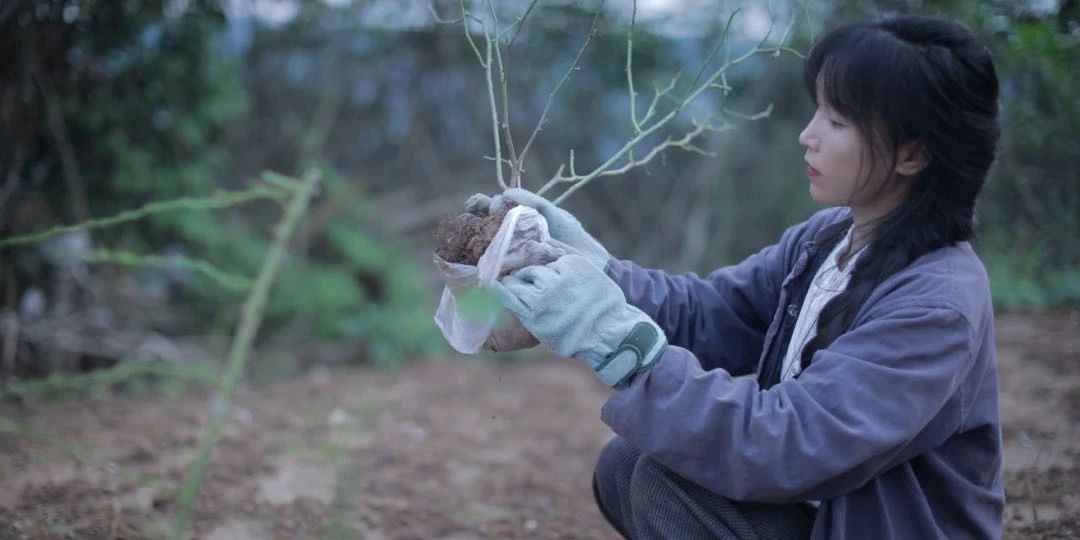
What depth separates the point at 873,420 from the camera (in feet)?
4.57

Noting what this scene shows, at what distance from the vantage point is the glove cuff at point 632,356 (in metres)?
1.50

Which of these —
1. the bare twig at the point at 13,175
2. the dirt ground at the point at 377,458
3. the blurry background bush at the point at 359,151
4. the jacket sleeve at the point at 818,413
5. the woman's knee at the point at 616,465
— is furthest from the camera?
the blurry background bush at the point at 359,151

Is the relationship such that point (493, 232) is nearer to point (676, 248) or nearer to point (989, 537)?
point (989, 537)

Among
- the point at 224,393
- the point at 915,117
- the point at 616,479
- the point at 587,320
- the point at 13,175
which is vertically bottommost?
the point at 616,479

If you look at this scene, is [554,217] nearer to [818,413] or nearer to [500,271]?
[500,271]

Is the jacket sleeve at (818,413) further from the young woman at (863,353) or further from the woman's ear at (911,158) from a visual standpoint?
the woman's ear at (911,158)

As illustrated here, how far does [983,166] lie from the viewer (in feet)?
5.14

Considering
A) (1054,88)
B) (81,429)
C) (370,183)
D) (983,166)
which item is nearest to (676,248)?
(370,183)

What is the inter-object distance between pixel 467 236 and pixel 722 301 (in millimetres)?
613

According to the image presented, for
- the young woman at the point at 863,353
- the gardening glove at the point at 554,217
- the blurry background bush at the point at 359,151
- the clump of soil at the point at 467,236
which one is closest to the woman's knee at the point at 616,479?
the young woman at the point at 863,353

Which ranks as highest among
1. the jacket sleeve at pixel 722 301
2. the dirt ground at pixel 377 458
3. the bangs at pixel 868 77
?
the bangs at pixel 868 77

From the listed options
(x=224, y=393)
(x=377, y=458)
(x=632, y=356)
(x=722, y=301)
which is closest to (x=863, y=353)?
(x=632, y=356)

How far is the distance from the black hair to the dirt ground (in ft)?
3.26

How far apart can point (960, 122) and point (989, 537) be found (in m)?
0.71
